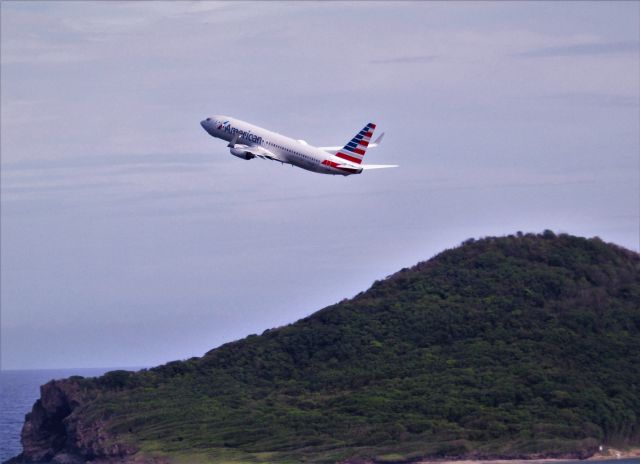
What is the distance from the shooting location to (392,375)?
171m

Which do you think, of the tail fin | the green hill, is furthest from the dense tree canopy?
the tail fin

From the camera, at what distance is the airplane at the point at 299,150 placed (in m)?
121

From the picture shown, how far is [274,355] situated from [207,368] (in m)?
9.52

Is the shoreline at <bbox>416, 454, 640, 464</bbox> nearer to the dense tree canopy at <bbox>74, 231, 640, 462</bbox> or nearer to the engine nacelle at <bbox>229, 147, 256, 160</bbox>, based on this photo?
the dense tree canopy at <bbox>74, 231, 640, 462</bbox>

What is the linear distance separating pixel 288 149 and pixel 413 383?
5346cm

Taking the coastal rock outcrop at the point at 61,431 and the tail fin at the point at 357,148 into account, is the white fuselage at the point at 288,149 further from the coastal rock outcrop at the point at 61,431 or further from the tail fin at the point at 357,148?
the coastal rock outcrop at the point at 61,431

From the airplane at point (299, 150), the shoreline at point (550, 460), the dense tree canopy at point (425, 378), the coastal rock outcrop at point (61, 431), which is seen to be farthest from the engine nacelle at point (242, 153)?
the coastal rock outcrop at point (61, 431)

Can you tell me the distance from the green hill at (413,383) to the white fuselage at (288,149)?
39494mm

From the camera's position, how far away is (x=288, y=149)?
405 feet

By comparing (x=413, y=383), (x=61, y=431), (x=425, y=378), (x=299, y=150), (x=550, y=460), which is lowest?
(x=550, y=460)

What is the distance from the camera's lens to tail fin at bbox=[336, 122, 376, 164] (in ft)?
408

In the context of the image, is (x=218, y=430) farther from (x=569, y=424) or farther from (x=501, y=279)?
(x=501, y=279)

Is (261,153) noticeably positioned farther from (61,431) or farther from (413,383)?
(61,431)

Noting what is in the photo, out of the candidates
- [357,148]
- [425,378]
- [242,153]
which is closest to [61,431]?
[425,378]
